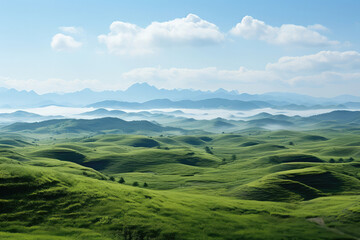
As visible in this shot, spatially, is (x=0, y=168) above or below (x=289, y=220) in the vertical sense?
above

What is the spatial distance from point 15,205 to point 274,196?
109706 mm

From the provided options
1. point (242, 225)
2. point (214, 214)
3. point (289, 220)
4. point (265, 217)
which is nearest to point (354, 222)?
point (289, 220)

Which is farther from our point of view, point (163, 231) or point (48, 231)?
point (163, 231)

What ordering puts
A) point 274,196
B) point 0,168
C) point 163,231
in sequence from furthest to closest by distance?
point 274,196, point 0,168, point 163,231

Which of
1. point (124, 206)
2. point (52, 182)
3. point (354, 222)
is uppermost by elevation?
point (52, 182)

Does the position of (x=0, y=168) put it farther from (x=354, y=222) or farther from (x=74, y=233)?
(x=354, y=222)

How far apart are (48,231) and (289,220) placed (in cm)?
7548

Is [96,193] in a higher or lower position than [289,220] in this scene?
higher

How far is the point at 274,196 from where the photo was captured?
144 meters

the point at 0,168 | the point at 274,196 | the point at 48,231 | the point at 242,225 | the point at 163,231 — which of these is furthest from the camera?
the point at 274,196

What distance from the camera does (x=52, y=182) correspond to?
339 ft

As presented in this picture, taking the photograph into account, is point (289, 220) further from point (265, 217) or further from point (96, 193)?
point (96, 193)

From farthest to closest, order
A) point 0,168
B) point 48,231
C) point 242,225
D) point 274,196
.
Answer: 1. point 274,196
2. point 0,168
3. point 242,225
4. point 48,231

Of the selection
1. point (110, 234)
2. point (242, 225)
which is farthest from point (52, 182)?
point (242, 225)
